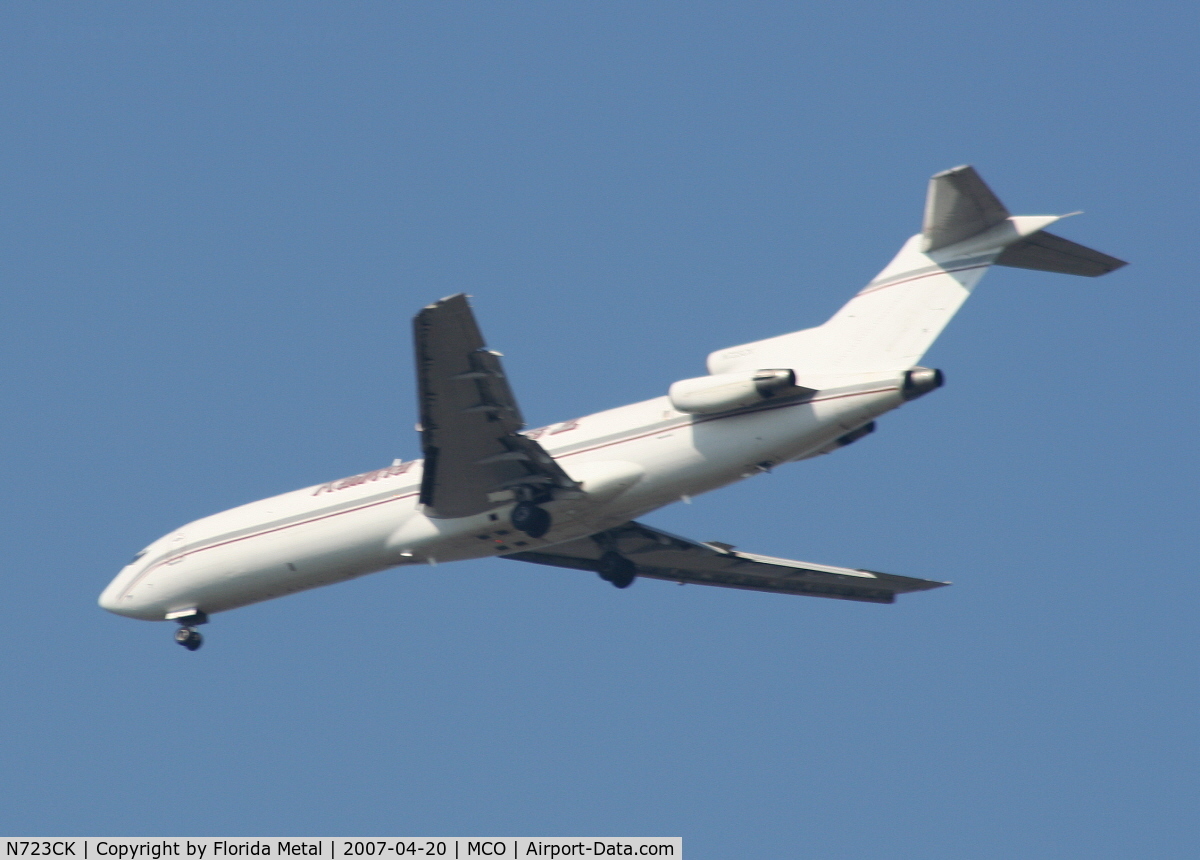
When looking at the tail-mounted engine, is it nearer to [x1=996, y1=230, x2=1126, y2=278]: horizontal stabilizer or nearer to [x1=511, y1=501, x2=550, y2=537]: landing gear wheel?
[x1=996, y1=230, x2=1126, y2=278]: horizontal stabilizer

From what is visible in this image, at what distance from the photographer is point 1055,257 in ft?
98.9

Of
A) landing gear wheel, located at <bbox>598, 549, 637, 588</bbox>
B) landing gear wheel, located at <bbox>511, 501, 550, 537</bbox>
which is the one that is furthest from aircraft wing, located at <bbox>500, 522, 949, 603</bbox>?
landing gear wheel, located at <bbox>511, 501, 550, 537</bbox>

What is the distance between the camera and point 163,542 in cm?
3659

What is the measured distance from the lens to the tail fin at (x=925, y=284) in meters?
29.9

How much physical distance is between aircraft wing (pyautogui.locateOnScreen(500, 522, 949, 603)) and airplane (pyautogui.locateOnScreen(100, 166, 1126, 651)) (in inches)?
79.9

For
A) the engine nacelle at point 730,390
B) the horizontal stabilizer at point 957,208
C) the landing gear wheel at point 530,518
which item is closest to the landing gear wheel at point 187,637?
the landing gear wheel at point 530,518

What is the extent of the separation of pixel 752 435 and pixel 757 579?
8.77 meters

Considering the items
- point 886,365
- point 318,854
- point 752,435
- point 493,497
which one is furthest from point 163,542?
point 886,365

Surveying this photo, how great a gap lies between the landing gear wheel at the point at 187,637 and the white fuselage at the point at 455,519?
0.47 m

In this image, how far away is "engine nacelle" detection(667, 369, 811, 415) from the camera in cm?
2961

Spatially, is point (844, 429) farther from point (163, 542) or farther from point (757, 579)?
point (163, 542)

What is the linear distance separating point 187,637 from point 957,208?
18389 millimetres

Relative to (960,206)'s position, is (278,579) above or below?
below

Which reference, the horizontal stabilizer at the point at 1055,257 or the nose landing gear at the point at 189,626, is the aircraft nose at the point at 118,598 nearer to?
the nose landing gear at the point at 189,626
